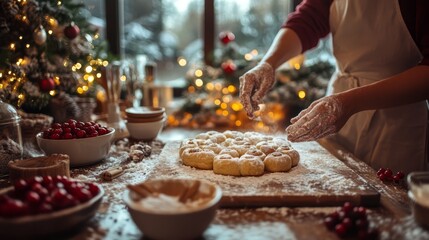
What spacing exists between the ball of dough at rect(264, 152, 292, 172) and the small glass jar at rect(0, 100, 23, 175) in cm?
83

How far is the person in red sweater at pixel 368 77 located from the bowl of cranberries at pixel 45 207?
28.1 inches

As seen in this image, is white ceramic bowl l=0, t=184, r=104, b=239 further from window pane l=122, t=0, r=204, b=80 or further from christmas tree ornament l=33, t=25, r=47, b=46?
window pane l=122, t=0, r=204, b=80

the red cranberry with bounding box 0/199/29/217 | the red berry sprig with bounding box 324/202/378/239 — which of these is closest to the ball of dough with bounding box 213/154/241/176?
the red berry sprig with bounding box 324/202/378/239

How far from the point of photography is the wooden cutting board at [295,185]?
107cm

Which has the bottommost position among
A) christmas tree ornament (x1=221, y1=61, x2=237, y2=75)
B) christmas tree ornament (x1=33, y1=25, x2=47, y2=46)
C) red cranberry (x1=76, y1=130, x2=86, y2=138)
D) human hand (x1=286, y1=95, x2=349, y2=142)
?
red cranberry (x1=76, y1=130, x2=86, y2=138)

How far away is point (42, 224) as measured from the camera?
2.70 feet

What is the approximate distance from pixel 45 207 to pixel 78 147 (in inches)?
21.2

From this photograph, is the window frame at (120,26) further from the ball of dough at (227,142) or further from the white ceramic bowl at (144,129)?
the ball of dough at (227,142)

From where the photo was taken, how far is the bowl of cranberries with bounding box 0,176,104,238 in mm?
818

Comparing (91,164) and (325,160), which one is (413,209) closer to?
(325,160)

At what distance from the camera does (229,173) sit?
1.24 meters

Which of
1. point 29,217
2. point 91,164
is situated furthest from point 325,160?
point 29,217

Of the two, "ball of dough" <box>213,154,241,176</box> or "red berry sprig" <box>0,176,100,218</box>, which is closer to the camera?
"red berry sprig" <box>0,176,100,218</box>

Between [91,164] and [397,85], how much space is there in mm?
1071
